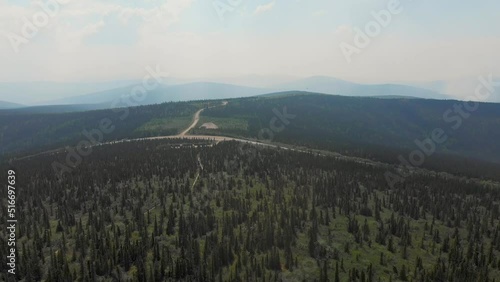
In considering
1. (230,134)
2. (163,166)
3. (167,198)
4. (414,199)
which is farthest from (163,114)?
(414,199)

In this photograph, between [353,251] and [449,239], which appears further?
[449,239]

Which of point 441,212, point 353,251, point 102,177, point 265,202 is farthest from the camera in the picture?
point 102,177

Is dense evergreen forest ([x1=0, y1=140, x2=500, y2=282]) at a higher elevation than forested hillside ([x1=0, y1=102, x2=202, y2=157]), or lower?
lower

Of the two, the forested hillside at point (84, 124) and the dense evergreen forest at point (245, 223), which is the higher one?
the forested hillside at point (84, 124)

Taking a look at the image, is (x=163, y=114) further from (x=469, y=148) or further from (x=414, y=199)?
(x=469, y=148)

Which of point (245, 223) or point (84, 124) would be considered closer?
point (245, 223)

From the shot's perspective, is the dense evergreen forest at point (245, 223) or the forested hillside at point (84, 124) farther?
the forested hillside at point (84, 124)

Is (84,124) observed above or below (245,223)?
above

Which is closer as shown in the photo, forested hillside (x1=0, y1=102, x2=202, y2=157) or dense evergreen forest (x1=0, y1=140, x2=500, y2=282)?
dense evergreen forest (x1=0, y1=140, x2=500, y2=282)
